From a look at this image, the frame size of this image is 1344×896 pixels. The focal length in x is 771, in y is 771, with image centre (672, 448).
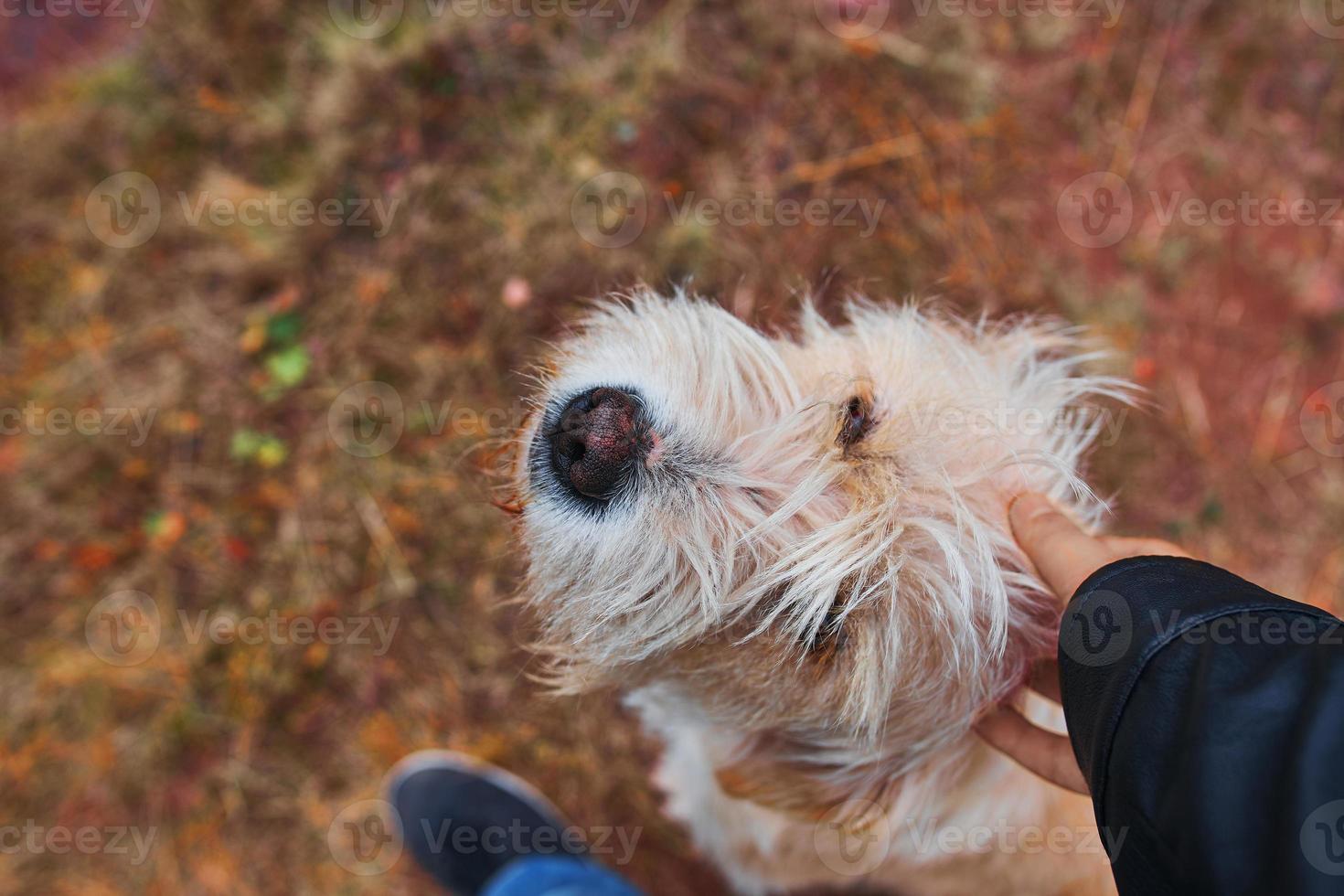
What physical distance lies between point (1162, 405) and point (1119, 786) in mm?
2707

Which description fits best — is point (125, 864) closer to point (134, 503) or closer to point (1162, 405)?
point (134, 503)

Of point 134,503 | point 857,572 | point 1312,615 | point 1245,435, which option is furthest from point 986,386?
point 134,503

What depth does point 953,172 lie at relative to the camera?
3.35 metres

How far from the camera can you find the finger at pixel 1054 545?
1472mm
